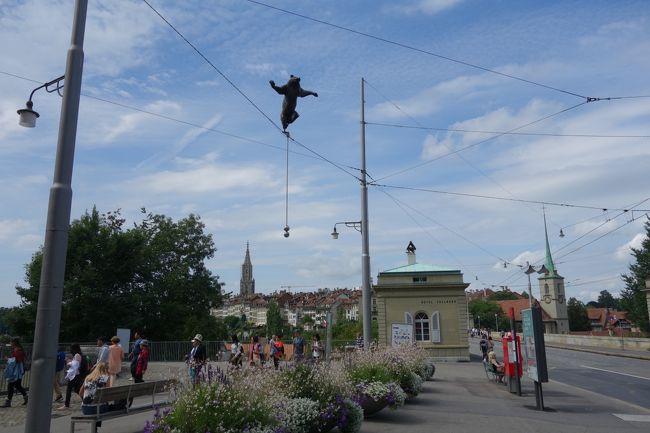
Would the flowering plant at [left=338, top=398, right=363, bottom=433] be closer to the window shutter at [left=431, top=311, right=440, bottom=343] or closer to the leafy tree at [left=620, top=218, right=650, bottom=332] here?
the window shutter at [left=431, top=311, right=440, bottom=343]

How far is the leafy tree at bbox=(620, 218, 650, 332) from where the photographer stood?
64375mm

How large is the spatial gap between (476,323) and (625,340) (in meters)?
108

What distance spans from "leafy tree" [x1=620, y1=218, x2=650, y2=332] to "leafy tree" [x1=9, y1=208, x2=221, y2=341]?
49.4 m

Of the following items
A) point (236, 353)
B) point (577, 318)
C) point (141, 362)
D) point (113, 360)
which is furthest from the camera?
point (577, 318)

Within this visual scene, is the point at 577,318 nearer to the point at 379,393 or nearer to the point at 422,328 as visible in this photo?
the point at 422,328

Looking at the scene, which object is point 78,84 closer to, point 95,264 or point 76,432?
point 76,432

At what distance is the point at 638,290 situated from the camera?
67188 millimetres

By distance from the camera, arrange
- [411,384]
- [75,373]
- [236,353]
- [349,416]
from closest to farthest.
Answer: [349,416]
[411,384]
[75,373]
[236,353]

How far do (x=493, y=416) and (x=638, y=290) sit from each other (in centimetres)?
6502

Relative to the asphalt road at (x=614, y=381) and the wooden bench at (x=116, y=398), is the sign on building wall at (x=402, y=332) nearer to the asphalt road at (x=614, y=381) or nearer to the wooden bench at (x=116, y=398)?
the asphalt road at (x=614, y=381)

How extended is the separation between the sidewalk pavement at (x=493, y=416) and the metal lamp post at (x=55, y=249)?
3.94m

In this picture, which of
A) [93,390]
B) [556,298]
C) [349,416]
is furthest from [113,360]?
[556,298]

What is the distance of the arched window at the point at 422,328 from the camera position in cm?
3653

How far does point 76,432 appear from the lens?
10.5 metres
